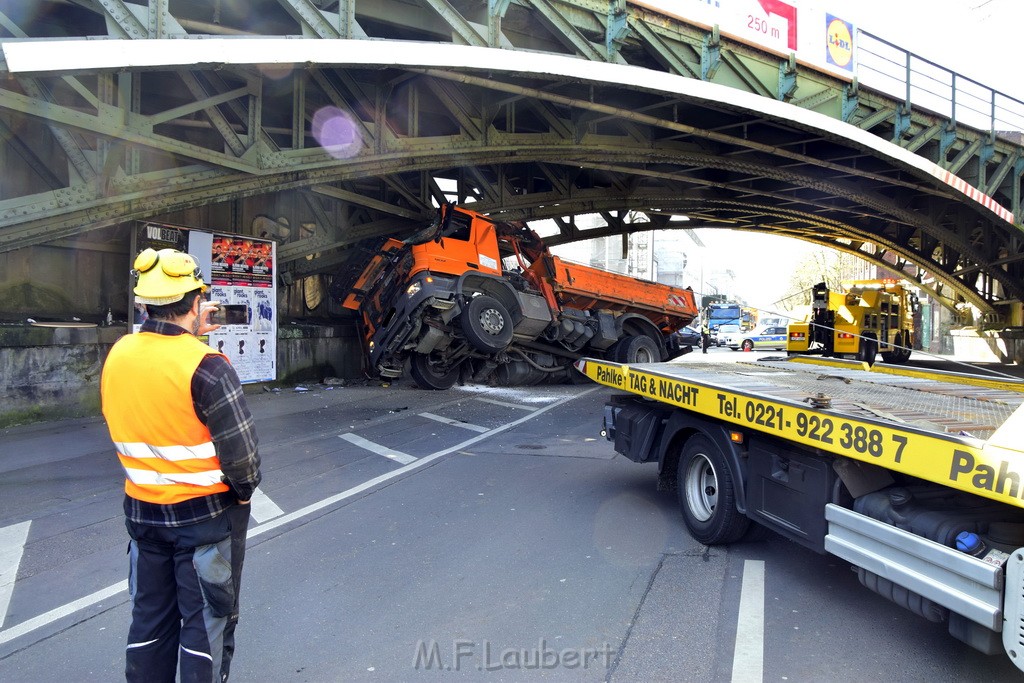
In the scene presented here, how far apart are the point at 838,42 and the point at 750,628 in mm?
13642

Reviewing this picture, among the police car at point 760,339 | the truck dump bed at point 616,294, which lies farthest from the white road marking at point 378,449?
the police car at point 760,339

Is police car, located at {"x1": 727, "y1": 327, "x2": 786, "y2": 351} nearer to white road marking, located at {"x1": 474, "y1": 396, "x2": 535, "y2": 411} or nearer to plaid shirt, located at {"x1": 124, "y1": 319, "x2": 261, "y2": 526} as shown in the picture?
white road marking, located at {"x1": 474, "y1": 396, "x2": 535, "y2": 411}

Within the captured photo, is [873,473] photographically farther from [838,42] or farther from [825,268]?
[825,268]

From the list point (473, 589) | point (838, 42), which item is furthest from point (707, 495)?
point (838, 42)

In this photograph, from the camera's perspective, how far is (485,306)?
12.0m

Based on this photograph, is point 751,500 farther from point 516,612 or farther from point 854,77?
point 854,77

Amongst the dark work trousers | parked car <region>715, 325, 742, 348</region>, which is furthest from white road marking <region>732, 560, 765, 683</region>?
parked car <region>715, 325, 742, 348</region>

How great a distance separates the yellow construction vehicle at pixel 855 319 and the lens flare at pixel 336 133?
16.0m

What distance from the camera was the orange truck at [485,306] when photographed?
1166 cm

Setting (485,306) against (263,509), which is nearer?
(263,509)

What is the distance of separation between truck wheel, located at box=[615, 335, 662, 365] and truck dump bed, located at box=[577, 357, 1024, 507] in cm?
852

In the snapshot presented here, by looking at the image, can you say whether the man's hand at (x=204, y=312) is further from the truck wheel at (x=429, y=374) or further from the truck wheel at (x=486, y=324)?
the truck wheel at (x=429, y=374)

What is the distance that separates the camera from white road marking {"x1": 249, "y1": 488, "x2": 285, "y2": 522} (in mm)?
5344

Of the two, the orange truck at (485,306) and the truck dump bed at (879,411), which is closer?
the truck dump bed at (879,411)
